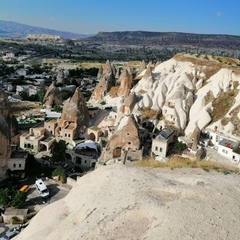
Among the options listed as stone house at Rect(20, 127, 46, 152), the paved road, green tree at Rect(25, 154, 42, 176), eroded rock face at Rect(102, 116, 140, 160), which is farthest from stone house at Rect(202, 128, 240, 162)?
stone house at Rect(20, 127, 46, 152)

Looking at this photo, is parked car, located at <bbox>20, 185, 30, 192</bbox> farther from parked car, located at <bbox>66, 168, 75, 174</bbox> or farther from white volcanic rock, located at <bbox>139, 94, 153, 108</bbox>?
white volcanic rock, located at <bbox>139, 94, 153, 108</bbox>

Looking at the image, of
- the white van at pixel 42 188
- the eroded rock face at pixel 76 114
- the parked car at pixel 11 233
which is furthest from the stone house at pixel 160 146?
the parked car at pixel 11 233

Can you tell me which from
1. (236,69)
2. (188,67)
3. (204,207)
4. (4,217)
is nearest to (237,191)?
(204,207)

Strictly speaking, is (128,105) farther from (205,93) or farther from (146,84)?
(205,93)

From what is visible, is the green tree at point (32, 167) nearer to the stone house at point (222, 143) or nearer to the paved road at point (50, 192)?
the paved road at point (50, 192)

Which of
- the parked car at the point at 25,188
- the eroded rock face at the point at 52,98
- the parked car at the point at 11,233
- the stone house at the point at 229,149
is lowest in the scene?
the parked car at the point at 25,188

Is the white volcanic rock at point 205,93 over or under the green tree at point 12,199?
over

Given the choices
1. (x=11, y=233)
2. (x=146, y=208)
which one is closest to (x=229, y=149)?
(x=11, y=233)

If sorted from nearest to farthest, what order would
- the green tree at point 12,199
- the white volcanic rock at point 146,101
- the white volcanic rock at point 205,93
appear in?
the green tree at point 12,199 → the white volcanic rock at point 205,93 → the white volcanic rock at point 146,101
